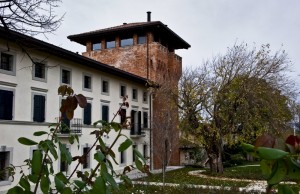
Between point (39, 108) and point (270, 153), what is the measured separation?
71.8ft

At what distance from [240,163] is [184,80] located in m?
14.1

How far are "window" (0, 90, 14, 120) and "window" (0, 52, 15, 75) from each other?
1132mm

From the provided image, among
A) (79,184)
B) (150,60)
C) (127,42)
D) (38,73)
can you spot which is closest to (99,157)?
(79,184)

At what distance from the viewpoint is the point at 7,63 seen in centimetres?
1972

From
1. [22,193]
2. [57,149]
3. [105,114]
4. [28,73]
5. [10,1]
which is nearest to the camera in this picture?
[22,193]

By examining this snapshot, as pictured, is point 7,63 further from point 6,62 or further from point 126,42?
point 126,42

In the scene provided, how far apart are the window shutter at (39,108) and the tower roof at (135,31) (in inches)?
612

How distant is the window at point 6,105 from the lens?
62.0 ft

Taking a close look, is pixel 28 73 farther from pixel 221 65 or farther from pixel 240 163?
pixel 240 163

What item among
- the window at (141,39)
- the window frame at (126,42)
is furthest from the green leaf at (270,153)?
the window frame at (126,42)

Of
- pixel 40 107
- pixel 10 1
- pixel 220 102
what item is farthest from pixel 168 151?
pixel 10 1

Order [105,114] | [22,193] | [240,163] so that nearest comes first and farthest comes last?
[22,193]
[105,114]
[240,163]

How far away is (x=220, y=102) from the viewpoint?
2552 centimetres

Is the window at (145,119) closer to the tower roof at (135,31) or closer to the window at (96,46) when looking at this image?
the tower roof at (135,31)
